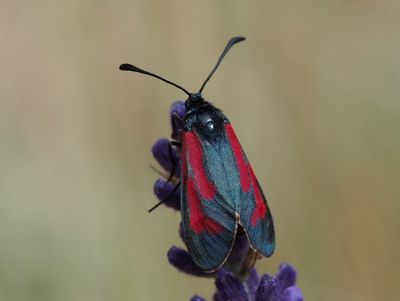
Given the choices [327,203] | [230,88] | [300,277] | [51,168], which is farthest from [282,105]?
[51,168]

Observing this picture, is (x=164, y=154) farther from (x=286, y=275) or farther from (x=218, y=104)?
(x=218, y=104)

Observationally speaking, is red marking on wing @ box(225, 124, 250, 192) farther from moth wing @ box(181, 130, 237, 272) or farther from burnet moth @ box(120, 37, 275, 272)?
moth wing @ box(181, 130, 237, 272)

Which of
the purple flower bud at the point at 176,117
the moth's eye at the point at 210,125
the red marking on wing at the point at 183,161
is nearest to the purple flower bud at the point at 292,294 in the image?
the red marking on wing at the point at 183,161

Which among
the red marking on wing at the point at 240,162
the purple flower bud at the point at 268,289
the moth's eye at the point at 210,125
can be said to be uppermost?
the moth's eye at the point at 210,125

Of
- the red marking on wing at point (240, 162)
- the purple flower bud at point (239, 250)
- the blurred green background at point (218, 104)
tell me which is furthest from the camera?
the blurred green background at point (218, 104)

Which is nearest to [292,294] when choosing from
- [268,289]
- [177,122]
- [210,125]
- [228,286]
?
[268,289]

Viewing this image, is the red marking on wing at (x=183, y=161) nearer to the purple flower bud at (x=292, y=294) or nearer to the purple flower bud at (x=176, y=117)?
the purple flower bud at (x=176, y=117)
